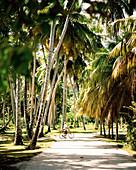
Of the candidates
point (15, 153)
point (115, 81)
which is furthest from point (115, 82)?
point (15, 153)

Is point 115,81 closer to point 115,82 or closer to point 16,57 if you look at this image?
point 115,82

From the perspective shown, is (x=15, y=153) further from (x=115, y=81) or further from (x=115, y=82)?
(x=115, y=82)

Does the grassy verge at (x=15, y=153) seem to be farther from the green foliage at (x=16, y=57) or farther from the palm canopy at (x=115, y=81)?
the green foliage at (x=16, y=57)

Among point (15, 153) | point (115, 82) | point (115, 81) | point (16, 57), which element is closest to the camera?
point (16, 57)

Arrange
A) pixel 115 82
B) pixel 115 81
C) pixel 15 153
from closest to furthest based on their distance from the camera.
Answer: pixel 15 153
pixel 115 81
pixel 115 82

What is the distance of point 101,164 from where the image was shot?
7602mm

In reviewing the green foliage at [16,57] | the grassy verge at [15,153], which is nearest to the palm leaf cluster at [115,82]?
the grassy verge at [15,153]

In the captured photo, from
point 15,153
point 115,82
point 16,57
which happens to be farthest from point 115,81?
point 16,57

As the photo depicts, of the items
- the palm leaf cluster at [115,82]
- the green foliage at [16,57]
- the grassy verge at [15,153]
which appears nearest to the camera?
the green foliage at [16,57]

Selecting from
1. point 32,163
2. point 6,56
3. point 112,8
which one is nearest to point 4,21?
point 32,163

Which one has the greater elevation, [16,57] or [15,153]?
[16,57]

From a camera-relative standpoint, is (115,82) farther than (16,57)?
Yes

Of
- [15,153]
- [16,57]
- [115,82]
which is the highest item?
[115,82]

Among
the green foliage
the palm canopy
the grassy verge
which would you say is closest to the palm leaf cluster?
the palm canopy
